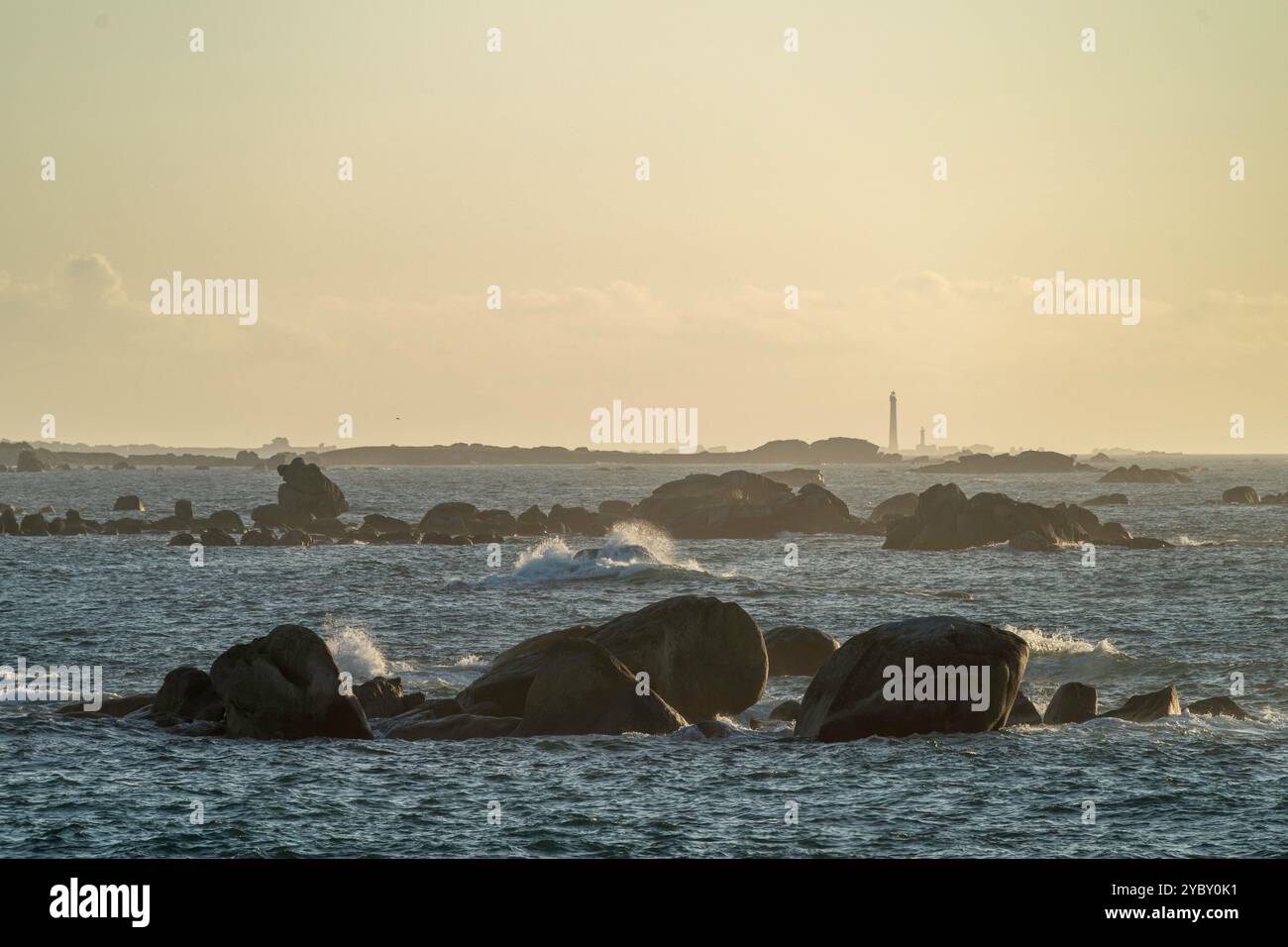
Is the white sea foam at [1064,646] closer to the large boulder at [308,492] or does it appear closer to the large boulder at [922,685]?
the large boulder at [922,685]

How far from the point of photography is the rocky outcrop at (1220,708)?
102ft

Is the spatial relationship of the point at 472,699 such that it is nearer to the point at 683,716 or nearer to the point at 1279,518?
the point at 683,716

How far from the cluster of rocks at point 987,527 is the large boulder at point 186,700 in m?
68.0

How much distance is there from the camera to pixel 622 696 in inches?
1162

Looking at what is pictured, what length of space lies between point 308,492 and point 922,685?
9488cm

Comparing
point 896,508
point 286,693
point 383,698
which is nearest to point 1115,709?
point 383,698

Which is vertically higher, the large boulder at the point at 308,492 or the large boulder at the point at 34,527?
the large boulder at the point at 308,492

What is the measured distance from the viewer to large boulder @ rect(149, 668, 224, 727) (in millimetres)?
30000

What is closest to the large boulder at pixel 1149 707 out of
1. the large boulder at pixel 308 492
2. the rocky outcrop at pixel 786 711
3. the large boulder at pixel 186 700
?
the rocky outcrop at pixel 786 711

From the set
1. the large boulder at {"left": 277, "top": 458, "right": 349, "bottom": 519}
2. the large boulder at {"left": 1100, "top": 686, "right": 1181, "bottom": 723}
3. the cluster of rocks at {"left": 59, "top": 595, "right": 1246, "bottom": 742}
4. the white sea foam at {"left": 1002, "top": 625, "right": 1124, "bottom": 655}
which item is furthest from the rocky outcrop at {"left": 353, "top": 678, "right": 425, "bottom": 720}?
the large boulder at {"left": 277, "top": 458, "right": 349, "bottom": 519}

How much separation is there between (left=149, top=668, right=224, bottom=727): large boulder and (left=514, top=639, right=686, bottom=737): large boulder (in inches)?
264

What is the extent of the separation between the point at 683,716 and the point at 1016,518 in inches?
2620
